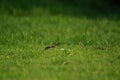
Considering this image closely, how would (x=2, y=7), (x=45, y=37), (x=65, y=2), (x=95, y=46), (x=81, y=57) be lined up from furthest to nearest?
(x=65, y=2), (x=2, y=7), (x=45, y=37), (x=95, y=46), (x=81, y=57)

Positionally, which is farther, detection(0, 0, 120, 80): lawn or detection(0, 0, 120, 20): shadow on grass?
detection(0, 0, 120, 20): shadow on grass

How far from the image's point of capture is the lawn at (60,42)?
7719mm

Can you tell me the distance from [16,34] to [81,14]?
500 cm

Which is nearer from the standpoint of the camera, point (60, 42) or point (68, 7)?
point (60, 42)

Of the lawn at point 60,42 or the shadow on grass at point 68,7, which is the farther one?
the shadow on grass at point 68,7

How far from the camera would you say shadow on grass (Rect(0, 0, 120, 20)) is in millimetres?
15922

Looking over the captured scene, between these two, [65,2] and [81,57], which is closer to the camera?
[81,57]

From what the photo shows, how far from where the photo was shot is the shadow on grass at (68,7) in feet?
52.2

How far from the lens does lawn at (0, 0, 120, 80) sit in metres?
7.72

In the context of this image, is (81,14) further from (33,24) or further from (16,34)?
(16,34)

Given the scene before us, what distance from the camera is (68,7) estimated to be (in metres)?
16.8

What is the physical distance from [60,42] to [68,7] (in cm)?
617

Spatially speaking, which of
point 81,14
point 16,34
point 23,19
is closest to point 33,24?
point 23,19

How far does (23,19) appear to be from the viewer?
47.1 feet
